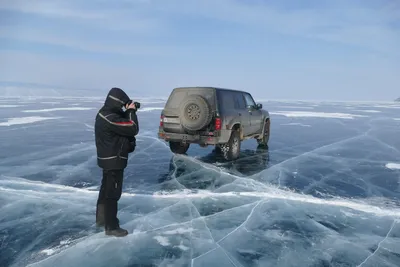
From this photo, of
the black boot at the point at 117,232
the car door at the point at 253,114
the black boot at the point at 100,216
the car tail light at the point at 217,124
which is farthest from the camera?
the car door at the point at 253,114

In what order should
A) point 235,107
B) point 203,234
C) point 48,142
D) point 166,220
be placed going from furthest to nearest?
point 48,142 → point 235,107 → point 166,220 → point 203,234

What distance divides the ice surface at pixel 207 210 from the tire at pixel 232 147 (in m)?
0.22

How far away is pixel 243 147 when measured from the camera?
38.4 feet

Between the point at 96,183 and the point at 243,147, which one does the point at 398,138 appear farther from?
the point at 96,183

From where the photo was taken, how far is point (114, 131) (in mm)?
3938

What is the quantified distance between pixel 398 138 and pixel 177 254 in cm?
1359

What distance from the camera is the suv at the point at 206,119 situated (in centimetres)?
789

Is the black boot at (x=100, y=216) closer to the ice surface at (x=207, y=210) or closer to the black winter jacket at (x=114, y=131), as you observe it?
the ice surface at (x=207, y=210)

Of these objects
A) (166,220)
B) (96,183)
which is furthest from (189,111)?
(166,220)

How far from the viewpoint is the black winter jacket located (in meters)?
3.94

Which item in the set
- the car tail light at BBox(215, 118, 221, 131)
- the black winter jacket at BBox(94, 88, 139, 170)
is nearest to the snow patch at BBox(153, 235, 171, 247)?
the black winter jacket at BBox(94, 88, 139, 170)

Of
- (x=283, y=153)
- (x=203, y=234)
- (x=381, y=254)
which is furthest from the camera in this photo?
(x=283, y=153)

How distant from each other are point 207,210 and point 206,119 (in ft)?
9.83

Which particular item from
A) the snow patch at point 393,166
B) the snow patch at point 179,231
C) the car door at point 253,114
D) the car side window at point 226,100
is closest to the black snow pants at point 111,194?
the snow patch at point 179,231
